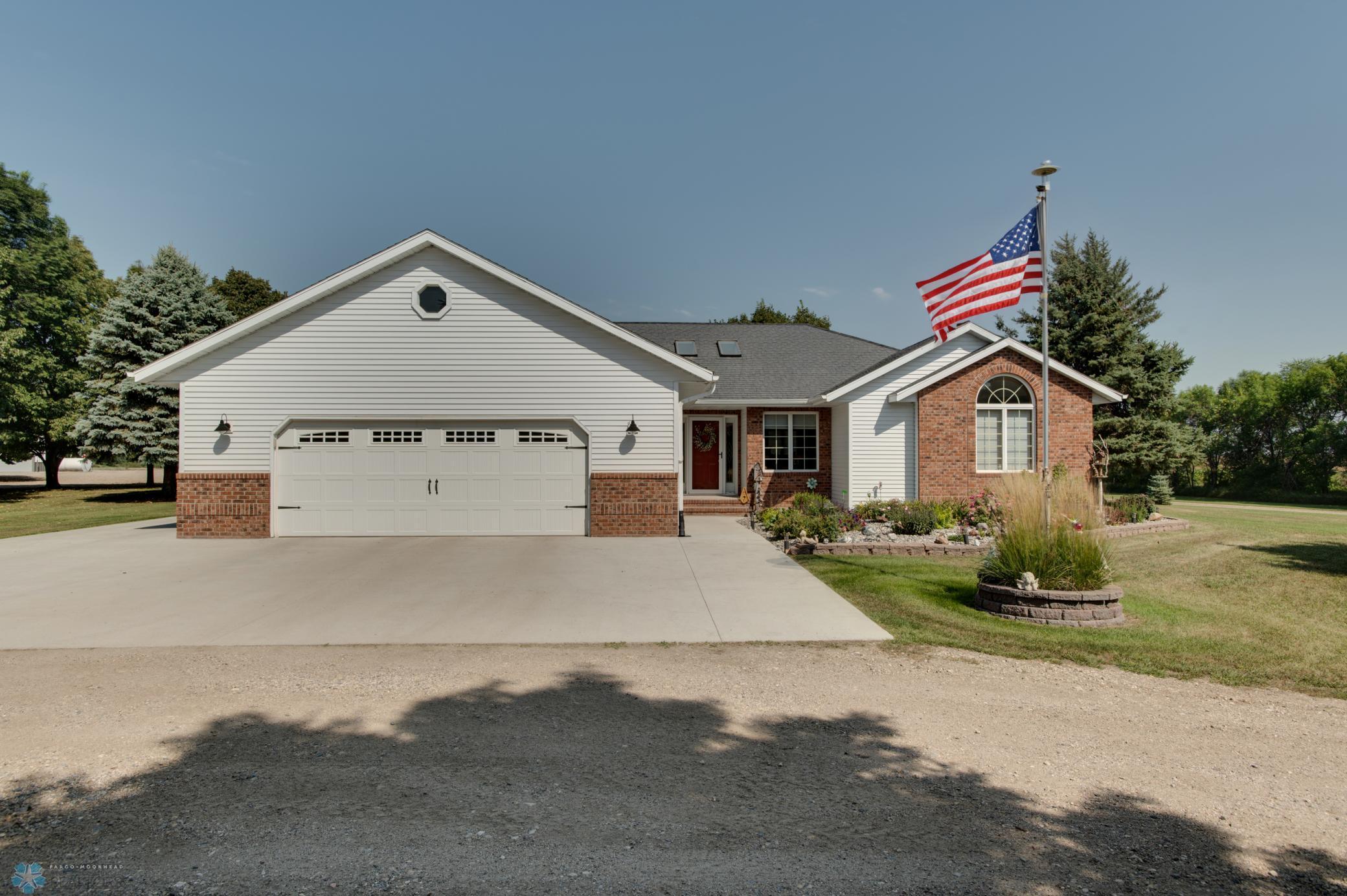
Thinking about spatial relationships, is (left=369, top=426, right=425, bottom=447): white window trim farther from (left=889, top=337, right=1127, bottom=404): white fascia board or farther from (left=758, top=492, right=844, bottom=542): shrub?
(left=889, top=337, right=1127, bottom=404): white fascia board

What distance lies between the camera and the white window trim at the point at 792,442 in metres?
18.2

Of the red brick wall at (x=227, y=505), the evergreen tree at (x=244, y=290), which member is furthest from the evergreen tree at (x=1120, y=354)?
the evergreen tree at (x=244, y=290)

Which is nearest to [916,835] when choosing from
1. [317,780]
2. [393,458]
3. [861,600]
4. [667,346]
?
[317,780]

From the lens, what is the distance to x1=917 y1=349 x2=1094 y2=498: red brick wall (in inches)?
631

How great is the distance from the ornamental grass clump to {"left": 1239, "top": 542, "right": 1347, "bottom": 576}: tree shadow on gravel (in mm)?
5260

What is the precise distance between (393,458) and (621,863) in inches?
471

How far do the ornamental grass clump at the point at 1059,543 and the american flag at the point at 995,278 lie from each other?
2825 mm

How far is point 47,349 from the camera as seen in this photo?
27.2 meters

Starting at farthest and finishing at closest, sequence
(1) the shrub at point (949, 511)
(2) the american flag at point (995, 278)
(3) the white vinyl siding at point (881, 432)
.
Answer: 1. (3) the white vinyl siding at point (881, 432)
2. (1) the shrub at point (949, 511)
3. (2) the american flag at point (995, 278)

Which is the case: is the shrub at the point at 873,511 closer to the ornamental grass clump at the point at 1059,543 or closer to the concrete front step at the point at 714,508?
the concrete front step at the point at 714,508

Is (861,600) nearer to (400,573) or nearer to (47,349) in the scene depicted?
(400,573)

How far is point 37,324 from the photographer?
1028 inches

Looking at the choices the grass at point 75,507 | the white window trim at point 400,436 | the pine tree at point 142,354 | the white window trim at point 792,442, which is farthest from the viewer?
the pine tree at point 142,354

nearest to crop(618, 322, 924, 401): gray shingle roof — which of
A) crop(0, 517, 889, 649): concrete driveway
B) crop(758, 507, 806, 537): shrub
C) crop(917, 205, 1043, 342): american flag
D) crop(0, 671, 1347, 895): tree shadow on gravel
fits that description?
crop(758, 507, 806, 537): shrub
